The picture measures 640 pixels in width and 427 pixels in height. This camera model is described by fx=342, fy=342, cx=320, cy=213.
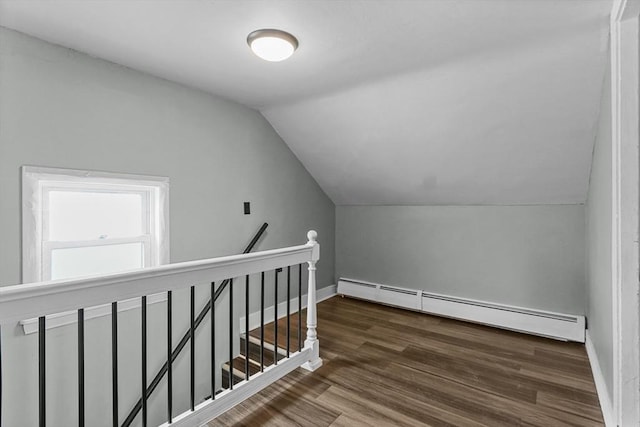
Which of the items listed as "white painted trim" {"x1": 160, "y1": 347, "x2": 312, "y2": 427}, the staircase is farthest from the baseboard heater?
"white painted trim" {"x1": 160, "y1": 347, "x2": 312, "y2": 427}

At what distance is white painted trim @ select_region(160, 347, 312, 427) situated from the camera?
1.71m

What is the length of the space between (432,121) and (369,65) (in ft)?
2.59

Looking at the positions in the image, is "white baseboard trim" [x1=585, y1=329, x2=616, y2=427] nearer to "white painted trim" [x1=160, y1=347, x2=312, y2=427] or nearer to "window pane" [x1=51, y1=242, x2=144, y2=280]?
"white painted trim" [x1=160, y1=347, x2=312, y2=427]

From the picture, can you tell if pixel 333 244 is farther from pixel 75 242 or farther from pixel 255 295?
pixel 75 242

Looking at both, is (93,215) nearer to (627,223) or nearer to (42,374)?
(42,374)

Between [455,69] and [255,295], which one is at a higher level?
[455,69]

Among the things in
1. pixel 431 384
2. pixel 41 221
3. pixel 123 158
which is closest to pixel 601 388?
pixel 431 384

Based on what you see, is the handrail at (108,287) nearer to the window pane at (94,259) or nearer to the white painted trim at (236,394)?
the white painted trim at (236,394)

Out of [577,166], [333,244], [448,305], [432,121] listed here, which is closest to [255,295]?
[333,244]

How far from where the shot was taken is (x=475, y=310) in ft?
11.4

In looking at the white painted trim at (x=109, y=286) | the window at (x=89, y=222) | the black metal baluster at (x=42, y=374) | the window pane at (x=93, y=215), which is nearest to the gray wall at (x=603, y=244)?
the white painted trim at (x=109, y=286)

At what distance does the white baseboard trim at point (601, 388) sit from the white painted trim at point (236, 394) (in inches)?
68.9

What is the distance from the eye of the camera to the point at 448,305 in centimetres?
364

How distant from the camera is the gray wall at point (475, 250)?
312 cm
